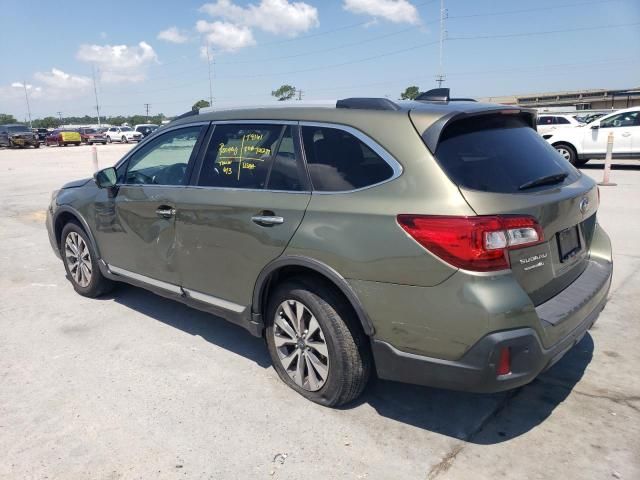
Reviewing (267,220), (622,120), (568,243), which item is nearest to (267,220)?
(267,220)

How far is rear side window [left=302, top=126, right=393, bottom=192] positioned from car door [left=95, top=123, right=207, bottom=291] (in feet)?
3.72

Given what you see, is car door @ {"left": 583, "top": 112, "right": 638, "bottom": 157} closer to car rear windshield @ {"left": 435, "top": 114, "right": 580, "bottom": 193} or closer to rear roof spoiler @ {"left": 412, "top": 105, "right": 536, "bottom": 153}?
car rear windshield @ {"left": 435, "top": 114, "right": 580, "bottom": 193}

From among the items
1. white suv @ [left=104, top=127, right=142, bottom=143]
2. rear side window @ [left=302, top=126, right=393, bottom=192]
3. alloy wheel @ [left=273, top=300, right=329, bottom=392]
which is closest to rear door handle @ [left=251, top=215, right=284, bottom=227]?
rear side window @ [left=302, top=126, right=393, bottom=192]

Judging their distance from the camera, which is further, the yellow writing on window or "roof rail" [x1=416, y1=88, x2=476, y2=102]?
the yellow writing on window

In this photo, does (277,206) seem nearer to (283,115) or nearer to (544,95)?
(283,115)

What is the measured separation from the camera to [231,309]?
11.6ft

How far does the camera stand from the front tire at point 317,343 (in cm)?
294

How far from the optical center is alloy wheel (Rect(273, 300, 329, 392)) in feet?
10.2

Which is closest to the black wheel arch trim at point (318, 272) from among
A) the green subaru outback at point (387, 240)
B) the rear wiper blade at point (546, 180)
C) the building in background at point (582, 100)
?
the green subaru outback at point (387, 240)

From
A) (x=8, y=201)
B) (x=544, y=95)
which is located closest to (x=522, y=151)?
(x=8, y=201)

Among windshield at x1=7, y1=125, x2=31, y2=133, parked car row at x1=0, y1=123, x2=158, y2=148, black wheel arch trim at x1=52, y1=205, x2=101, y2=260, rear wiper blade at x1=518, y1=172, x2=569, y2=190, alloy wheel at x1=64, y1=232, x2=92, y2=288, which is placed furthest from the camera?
windshield at x1=7, y1=125, x2=31, y2=133

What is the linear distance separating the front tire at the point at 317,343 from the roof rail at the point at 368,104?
1053 mm

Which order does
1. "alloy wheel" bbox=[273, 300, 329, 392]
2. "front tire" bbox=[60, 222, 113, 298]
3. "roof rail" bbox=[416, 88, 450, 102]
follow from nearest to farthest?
"alloy wheel" bbox=[273, 300, 329, 392], "roof rail" bbox=[416, 88, 450, 102], "front tire" bbox=[60, 222, 113, 298]

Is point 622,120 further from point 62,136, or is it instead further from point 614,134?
point 62,136
